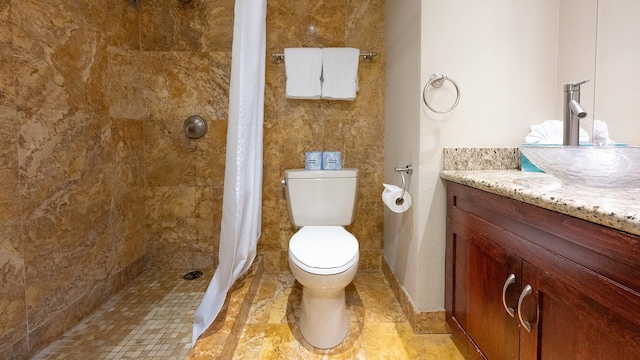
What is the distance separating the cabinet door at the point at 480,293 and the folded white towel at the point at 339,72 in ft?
3.37

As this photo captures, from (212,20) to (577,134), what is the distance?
2.08 meters

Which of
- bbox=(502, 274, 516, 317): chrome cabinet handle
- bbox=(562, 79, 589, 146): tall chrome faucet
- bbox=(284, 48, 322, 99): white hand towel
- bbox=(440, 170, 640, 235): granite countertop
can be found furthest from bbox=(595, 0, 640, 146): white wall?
bbox=(284, 48, 322, 99): white hand towel

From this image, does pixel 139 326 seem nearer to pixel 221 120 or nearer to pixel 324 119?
pixel 221 120

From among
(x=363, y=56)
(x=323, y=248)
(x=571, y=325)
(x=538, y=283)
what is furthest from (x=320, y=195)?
(x=571, y=325)

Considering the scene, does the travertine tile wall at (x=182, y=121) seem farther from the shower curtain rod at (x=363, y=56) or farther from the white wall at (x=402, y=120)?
the white wall at (x=402, y=120)

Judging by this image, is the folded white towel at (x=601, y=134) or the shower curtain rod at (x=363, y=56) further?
the shower curtain rod at (x=363, y=56)

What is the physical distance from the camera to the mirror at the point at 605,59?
1.15 m

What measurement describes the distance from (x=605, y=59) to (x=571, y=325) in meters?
1.11

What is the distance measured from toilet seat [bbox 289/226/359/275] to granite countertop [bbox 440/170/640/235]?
1.94ft

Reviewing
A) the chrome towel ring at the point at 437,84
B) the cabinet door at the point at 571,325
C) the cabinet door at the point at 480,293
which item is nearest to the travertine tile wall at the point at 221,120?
the chrome towel ring at the point at 437,84

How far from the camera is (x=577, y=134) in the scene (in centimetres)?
106

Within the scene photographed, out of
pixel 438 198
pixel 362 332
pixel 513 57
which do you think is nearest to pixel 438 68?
pixel 513 57

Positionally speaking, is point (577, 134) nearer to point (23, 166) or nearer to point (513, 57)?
point (513, 57)

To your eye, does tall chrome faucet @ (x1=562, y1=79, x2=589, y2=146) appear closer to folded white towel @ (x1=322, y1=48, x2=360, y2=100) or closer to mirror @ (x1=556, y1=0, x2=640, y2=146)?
mirror @ (x1=556, y1=0, x2=640, y2=146)
